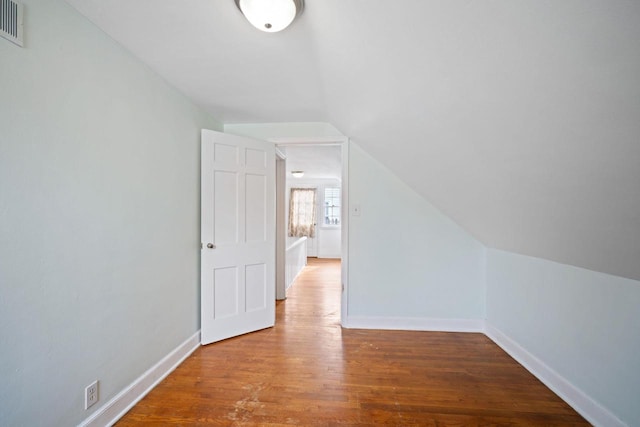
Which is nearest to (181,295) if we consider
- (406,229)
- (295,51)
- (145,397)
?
(145,397)

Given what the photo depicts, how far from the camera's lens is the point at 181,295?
6.90 feet

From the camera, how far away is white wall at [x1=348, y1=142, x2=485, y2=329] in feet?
8.55

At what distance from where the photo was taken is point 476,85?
98 centimetres

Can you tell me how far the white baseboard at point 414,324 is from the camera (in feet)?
8.50

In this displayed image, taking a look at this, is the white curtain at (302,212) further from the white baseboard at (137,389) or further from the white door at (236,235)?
the white baseboard at (137,389)

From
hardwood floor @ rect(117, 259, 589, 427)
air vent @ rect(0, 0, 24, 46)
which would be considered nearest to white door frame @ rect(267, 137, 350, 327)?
hardwood floor @ rect(117, 259, 589, 427)

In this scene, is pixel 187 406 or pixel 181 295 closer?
pixel 187 406

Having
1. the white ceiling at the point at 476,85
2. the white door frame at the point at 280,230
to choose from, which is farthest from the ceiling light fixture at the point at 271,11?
the white door frame at the point at 280,230

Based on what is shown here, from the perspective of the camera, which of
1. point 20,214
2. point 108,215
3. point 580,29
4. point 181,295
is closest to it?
point 580,29

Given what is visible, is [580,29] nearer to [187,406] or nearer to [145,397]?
[187,406]

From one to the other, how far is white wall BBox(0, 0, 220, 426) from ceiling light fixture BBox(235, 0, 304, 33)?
2.86 ft

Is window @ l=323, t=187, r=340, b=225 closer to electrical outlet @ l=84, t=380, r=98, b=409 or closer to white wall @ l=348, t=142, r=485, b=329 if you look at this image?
white wall @ l=348, t=142, r=485, b=329

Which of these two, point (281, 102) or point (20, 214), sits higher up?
point (281, 102)

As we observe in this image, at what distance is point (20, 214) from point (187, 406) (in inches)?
52.8
